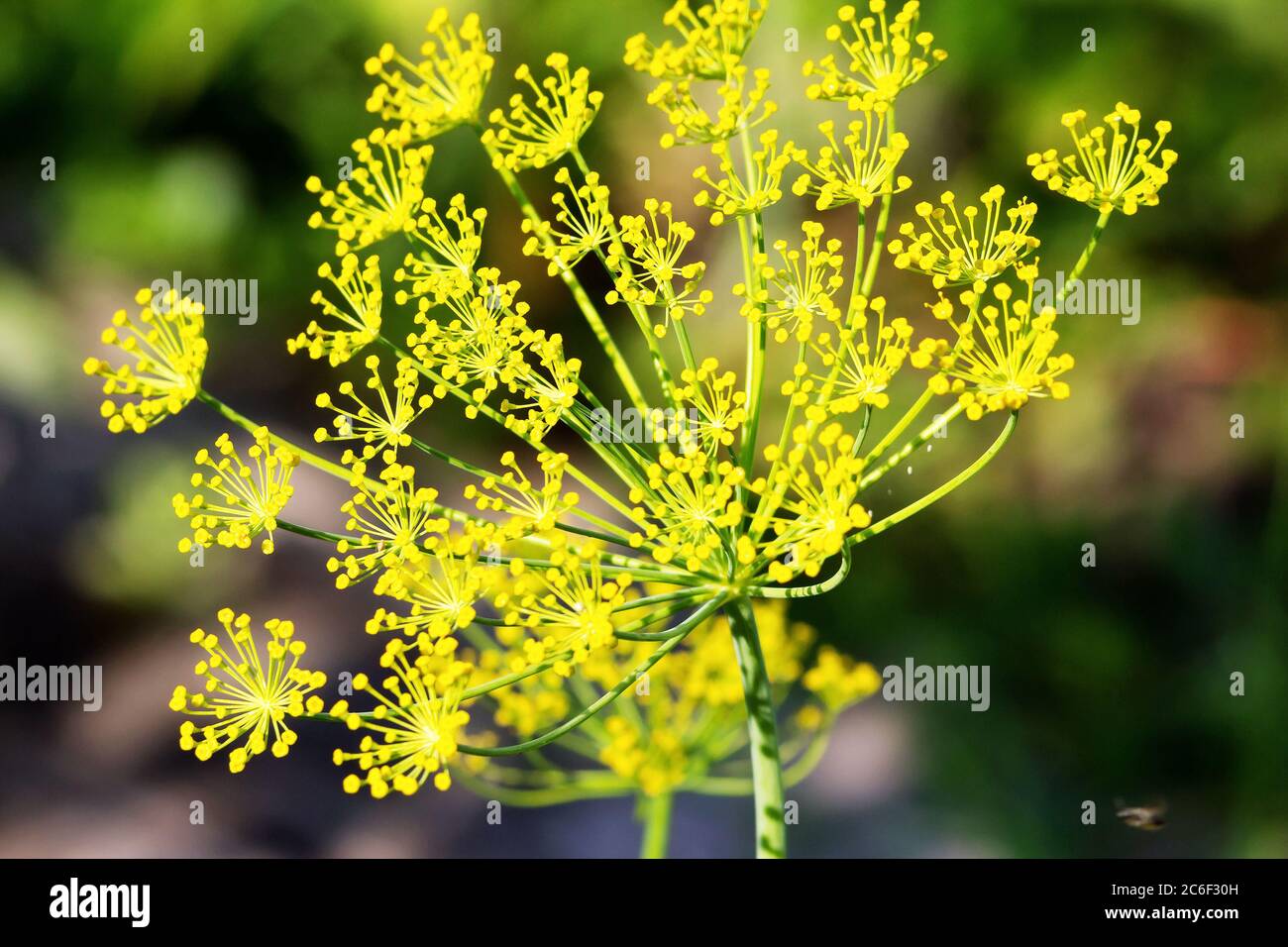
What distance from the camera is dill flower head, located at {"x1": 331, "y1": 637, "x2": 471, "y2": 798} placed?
1.35m

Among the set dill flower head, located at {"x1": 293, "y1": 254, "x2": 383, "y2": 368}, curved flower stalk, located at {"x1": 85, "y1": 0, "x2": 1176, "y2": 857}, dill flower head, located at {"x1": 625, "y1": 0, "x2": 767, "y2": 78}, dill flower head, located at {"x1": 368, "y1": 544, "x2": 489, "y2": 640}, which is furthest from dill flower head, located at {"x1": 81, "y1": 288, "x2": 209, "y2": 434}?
dill flower head, located at {"x1": 625, "y1": 0, "x2": 767, "y2": 78}

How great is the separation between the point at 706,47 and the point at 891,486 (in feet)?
12.9

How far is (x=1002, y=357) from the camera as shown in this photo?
145cm

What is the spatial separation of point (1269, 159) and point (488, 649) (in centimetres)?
493

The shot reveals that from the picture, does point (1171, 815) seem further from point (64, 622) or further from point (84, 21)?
point (84, 21)

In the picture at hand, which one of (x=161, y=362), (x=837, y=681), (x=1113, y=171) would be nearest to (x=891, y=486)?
(x=837, y=681)

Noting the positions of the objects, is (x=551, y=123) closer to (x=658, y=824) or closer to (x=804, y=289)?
(x=804, y=289)

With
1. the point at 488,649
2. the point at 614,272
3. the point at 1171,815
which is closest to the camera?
the point at 614,272

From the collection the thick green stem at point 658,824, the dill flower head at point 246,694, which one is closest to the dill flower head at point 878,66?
the dill flower head at point 246,694

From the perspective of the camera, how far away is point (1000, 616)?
5.52 meters


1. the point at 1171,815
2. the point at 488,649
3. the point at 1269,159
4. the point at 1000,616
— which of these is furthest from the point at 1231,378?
the point at 488,649

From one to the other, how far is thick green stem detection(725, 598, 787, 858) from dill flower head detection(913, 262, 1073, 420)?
15.4 inches
